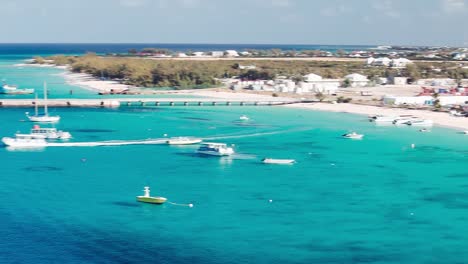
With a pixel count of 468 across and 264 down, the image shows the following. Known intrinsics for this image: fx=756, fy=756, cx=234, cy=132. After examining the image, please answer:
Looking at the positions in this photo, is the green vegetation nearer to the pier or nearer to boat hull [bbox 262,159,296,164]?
the pier

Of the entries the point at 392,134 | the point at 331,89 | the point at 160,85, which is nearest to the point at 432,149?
the point at 392,134

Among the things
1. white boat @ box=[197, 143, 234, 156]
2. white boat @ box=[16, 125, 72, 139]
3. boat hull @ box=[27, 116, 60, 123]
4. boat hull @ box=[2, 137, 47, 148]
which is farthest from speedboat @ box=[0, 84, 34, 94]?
white boat @ box=[197, 143, 234, 156]

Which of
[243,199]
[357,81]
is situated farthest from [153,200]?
[357,81]

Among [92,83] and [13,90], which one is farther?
[92,83]

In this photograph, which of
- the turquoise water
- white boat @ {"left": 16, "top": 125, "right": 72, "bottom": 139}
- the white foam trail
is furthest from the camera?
white boat @ {"left": 16, "top": 125, "right": 72, "bottom": 139}

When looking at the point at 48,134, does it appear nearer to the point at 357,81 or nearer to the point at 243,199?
the point at 243,199

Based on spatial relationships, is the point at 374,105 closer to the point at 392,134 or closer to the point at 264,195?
the point at 392,134
